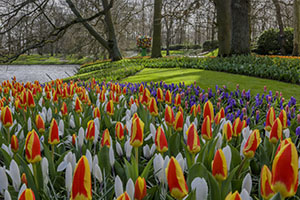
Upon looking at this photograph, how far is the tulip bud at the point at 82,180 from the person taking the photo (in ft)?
2.94

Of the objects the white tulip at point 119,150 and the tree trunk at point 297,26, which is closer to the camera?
the white tulip at point 119,150

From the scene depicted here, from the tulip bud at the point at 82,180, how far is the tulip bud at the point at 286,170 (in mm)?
612

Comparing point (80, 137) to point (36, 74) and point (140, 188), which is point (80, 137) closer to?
point (140, 188)

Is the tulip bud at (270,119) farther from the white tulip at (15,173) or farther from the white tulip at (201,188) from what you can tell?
the white tulip at (15,173)

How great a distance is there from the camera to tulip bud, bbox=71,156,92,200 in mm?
896

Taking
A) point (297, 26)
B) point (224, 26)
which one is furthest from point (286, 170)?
point (297, 26)

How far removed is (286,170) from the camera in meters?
0.88

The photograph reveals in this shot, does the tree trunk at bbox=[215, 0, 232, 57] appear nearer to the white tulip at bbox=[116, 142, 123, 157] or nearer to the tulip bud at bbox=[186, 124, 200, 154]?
the white tulip at bbox=[116, 142, 123, 157]

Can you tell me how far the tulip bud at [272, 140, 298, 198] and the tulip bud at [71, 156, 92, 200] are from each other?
0.61 metres

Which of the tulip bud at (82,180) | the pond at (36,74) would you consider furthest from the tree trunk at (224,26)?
the tulip bud at (82,180)

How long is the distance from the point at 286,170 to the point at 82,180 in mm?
657

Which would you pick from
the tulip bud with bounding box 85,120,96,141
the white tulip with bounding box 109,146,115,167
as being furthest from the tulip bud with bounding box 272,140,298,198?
the tulip bud with bounding box 85,120,96,141

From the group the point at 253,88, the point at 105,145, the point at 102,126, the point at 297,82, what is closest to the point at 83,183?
the point at 105,145

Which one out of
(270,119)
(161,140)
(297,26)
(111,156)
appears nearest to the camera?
(161,140)
